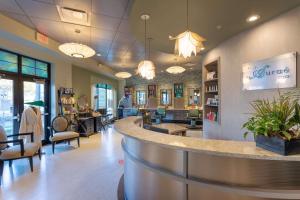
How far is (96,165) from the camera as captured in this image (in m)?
4.21

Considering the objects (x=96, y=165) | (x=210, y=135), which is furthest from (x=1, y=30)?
(x=210, y=135)

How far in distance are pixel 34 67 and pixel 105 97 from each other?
5.44m

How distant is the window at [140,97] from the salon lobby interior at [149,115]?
546 cm

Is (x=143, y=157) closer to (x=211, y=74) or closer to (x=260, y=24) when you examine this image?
(x=260, y=24)

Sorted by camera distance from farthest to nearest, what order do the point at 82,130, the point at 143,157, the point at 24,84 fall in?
the point at 82,130 → the point at 24,84 → the point at 143,157

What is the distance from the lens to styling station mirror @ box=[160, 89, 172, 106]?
11.9 meters

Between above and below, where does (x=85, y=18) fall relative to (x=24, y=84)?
above

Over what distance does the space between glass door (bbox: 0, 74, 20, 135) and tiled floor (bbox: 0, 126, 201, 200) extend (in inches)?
43.7

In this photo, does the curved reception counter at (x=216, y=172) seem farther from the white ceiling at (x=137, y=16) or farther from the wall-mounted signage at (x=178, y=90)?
the wall-mounted signage at (x=178, y=90)

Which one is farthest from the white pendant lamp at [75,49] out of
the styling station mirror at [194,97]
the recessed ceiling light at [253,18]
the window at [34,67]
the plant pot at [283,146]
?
the styling station mirror at [194,97]

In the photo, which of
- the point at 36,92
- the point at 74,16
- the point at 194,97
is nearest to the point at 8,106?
the point at 36,92

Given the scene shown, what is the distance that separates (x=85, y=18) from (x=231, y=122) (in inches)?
157

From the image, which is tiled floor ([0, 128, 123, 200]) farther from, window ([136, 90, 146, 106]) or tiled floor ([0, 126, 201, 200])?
window ([136, 90, 146, 106])

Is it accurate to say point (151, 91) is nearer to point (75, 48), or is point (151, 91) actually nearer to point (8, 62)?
point (8, 62)
